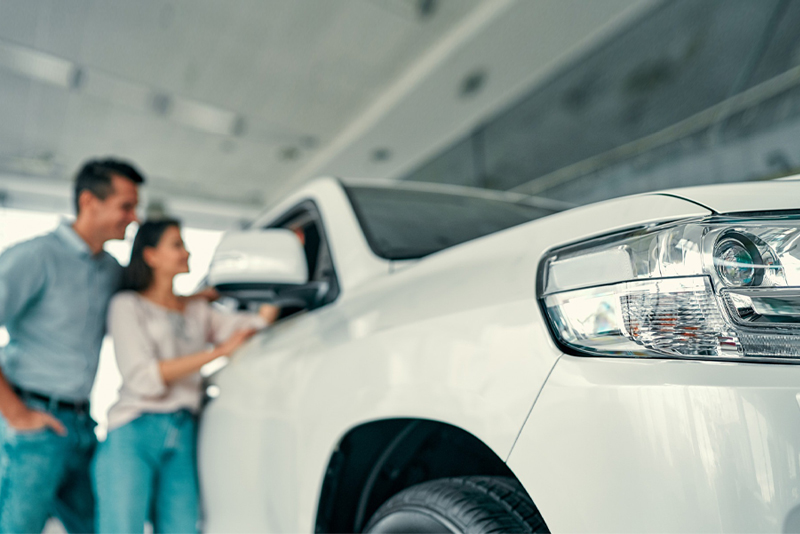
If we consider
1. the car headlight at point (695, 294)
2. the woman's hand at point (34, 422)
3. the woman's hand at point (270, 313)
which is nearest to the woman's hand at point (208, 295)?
the woman's hand at point (270, 313)

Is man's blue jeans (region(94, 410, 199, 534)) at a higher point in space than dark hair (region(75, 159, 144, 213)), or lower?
lower

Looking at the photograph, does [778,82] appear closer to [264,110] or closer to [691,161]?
[691,161]

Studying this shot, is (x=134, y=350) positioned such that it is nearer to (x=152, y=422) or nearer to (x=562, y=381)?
(x=152, y=422)

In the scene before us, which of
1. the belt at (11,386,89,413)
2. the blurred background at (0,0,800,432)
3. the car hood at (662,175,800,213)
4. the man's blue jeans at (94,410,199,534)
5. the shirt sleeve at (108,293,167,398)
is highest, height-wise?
the blurred background at (0,0,800,432)

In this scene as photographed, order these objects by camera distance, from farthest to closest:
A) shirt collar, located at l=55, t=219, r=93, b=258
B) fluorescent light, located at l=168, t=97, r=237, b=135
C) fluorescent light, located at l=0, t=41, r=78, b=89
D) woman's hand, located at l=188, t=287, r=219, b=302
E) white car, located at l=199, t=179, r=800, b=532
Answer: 1. fluorescent light, located at l=168, t=97, r=237, b=135
2. fluorescent light, located at l=0, t=41, r=78, b=89
3. woman's hand, located at l=188, t=287, r=219, b=302
4. shirt collar, located at l=55, t=219, r=93, b=258
5. white car, located at l=199, t=179, r=800, b=532

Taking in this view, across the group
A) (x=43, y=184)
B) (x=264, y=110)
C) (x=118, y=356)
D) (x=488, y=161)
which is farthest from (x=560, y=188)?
(x=43, y=184)

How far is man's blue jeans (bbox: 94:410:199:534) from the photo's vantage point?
1.57m

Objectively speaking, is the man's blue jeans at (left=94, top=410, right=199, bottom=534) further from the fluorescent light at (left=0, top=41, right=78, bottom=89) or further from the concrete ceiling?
the fluorescent light at (left=0, top=41, right=78, bottom=89)

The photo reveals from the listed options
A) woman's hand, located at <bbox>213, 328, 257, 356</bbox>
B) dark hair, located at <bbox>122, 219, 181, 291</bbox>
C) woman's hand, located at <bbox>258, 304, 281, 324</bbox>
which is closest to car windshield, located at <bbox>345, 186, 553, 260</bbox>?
woman's hand, located at <bbox>258, 304, 281, 324</bbox>

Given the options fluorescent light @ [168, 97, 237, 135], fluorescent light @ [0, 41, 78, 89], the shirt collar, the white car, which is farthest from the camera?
fluorescent light @ [168, 97, 237, 135]

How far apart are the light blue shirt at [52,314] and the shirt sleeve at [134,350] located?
0.41ft

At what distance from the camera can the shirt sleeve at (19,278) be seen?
5.63 feet

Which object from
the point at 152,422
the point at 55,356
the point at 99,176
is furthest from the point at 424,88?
the point at 152,422

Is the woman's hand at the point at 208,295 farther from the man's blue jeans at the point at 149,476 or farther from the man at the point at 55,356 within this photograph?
the man's blue jeans at the point at 149,476
